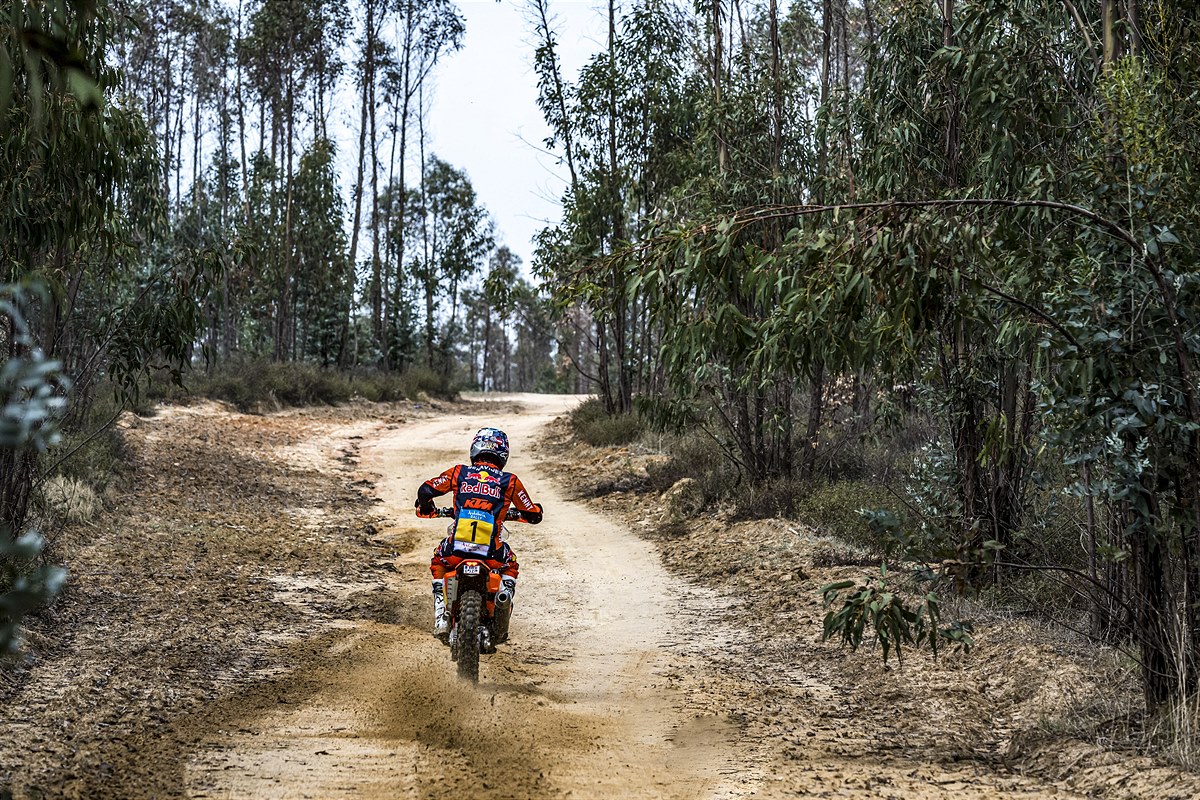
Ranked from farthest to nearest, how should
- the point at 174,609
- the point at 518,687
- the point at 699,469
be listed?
the point at 699,469
the point at 174,609
the point at 518,687

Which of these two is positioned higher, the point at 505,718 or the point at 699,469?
the point at 699,469

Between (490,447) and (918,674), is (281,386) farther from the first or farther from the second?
(918,674)

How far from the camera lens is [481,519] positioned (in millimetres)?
7207

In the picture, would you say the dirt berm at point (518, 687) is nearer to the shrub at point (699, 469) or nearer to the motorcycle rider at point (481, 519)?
the motorcycle rider at point (481, 519)

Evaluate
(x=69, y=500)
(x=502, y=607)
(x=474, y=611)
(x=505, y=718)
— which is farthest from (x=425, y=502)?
(x=69, y=500)

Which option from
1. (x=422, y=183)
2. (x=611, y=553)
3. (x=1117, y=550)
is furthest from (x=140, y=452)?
(x=422, y=183)

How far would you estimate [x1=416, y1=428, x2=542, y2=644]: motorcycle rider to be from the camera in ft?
23.4

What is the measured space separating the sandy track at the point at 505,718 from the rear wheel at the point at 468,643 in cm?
13

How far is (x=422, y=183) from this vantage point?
49.7m

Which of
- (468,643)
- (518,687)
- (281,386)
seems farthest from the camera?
(281,386)

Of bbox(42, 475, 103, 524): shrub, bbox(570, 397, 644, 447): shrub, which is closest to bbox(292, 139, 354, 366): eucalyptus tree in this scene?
bbox(570, 397, 644, 447): shrub

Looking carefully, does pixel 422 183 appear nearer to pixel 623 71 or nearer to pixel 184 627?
pixel 623 71

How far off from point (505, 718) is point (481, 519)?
1.52 m

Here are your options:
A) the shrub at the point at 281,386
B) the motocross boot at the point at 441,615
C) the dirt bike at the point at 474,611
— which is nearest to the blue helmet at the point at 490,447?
the dirt bike at the point at 474,611
